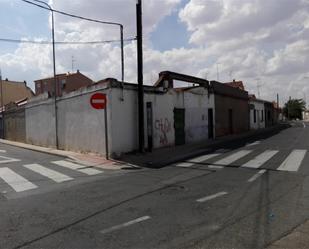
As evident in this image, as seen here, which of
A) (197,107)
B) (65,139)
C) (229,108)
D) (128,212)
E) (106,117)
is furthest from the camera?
(229,108)

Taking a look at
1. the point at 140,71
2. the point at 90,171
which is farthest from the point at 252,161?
the point at 140,71

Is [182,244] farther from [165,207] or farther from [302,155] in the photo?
[302,155]

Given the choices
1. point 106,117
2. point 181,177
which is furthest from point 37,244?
point 106,117

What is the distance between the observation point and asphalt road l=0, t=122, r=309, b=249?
6.02 metres

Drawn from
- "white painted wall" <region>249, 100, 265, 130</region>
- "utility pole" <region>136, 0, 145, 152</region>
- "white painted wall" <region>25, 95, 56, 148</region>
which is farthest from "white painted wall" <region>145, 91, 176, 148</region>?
"white painted wall" <region>249, 100, 265, 130</region>

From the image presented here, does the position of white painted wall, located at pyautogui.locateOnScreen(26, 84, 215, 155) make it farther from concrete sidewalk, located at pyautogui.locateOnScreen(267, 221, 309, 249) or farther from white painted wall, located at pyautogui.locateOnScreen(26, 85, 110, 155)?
concrete sidewalk, located at pyautogui.locateOnScreen(267, 221, 309, 249)

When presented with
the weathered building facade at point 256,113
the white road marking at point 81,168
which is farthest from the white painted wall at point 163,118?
the weathered building facade at point 256,113

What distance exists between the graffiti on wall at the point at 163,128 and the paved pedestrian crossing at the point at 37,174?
20.7 ft

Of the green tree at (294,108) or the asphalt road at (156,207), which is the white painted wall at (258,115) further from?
the green tree at (294,108)

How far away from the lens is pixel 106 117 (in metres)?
18.1

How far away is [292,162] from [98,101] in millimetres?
7824

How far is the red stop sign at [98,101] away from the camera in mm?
16688

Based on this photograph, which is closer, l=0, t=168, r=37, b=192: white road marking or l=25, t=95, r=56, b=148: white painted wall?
l=0, t=168, r=37, b=192: white road marking

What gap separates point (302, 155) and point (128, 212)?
11.3m
